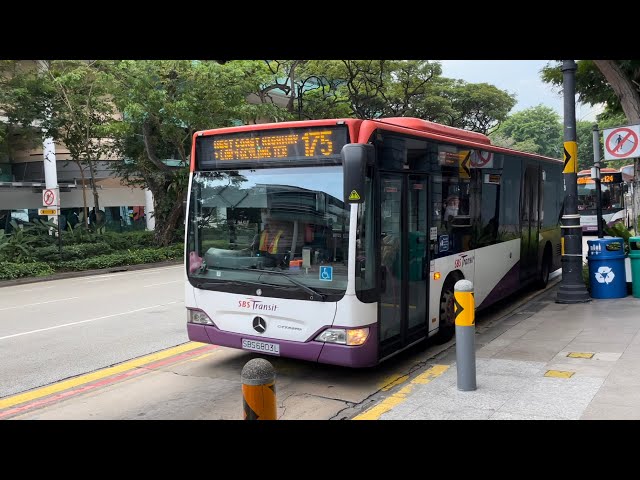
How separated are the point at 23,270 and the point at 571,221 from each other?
1702 cm

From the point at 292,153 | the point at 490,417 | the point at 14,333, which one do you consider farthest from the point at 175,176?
the point at 490,417

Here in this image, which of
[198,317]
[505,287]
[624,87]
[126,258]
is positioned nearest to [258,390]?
[198,317]

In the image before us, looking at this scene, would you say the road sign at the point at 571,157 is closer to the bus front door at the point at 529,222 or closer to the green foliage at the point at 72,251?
the bus front door at the point at 529,222

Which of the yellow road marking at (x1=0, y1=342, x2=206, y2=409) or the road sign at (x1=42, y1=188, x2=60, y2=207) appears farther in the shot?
the road sign at (x1=42, y1=188, x2=60, y2=207)

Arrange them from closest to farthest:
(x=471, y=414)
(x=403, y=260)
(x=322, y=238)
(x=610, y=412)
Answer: (x=610, y=412) < (x=471, y=414) < (x=322, y=238) < (x=403, y=260)

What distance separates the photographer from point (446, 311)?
8.04 metres

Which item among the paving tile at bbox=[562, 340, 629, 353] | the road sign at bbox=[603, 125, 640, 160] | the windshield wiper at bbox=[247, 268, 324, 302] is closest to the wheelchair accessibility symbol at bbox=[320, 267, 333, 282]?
the windshield wiper at bbox=[247, 268, 324, 302]

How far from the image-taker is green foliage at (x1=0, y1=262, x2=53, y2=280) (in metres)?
18.8

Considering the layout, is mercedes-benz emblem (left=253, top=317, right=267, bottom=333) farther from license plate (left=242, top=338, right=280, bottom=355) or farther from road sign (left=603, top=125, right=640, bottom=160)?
road sign (left=603, top=125, right=640, bottom=160)

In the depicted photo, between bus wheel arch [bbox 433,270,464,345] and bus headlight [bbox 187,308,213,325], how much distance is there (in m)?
3.16

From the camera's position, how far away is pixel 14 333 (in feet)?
32.5

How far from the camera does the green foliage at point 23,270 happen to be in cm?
1883

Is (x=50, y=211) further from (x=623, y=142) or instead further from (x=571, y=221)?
(x=623, y=142)
